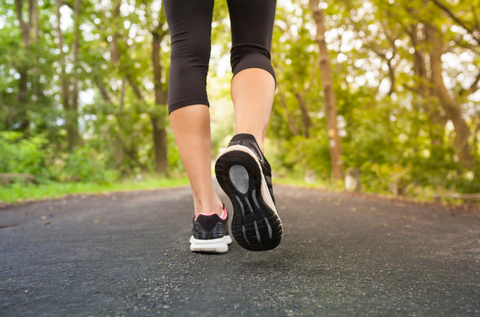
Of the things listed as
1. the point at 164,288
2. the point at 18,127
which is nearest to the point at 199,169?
the point at 164,288

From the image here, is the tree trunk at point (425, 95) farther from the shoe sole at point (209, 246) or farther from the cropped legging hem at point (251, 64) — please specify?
the shoe sole at point (209, 246)

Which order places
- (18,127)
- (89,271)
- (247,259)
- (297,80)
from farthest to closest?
(297,80), (18,127), (247,259), (89,271)

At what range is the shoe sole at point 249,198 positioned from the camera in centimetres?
106

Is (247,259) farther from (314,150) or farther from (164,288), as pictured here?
(314,150)

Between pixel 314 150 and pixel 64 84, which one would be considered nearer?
pixel 314 150

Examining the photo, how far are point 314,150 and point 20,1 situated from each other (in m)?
11.8

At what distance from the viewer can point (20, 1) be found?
1127cm

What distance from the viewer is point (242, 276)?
104cm

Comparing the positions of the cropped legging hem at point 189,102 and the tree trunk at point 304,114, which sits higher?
the tree trunk at point 304,114

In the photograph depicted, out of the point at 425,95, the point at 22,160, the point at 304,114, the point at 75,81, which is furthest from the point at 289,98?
the point at 22,160

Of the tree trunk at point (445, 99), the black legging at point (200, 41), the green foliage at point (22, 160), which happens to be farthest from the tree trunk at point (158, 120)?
the black legging at point (200, 41)

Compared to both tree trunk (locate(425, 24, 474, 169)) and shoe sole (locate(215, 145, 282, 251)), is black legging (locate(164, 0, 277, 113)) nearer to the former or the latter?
shoe sole (locate(215, 145, 282, 251))

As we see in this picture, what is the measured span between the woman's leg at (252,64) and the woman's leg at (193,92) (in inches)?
5.6

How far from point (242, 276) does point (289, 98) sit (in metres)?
16.6
